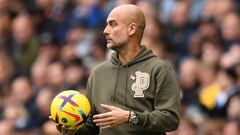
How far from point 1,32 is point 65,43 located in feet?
4.28

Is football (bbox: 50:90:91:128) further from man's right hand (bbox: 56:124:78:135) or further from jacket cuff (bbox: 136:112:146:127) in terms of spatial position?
jacket cuff (bbox: 136:112:146:127)

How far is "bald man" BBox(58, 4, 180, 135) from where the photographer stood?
7.12 metres

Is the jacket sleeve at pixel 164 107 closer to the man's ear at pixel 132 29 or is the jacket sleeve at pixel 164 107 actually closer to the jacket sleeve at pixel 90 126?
the man's ear at pixel 132 29

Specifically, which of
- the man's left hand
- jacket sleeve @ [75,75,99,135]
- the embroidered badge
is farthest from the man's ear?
the man's left hand

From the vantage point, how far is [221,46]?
39.4 ft

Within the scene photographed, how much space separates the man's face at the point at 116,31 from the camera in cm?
739

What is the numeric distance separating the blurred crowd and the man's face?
2690 mm

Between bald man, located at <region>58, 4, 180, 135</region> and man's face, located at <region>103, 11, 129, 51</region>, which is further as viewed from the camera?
man's face, located at <region>103, 11, 129, 51</region>

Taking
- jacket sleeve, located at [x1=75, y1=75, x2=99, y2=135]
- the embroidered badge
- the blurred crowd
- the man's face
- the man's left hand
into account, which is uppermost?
the man's face

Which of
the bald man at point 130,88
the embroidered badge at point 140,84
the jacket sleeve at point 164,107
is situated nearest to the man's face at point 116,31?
the bald man at point 130,88

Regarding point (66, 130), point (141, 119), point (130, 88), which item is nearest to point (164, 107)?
point (141, 119)

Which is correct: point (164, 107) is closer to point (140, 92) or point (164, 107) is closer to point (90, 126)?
point (140, 92)

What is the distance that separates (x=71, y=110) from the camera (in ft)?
24.3

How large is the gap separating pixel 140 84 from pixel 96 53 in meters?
5.95
